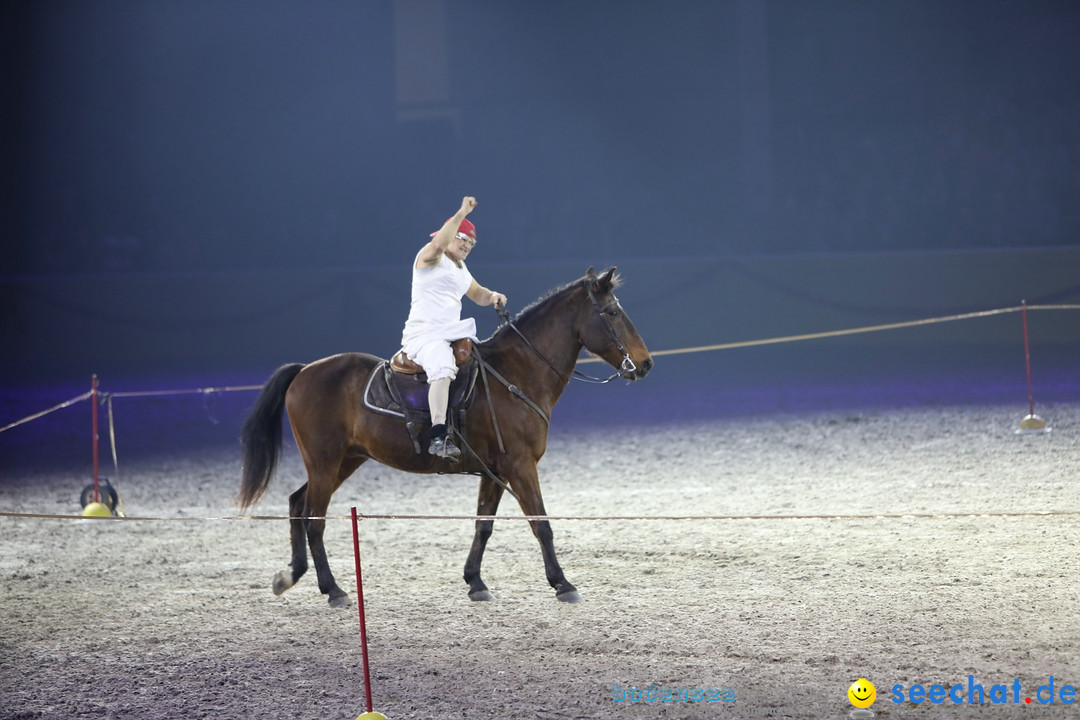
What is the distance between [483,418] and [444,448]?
278 millimetres

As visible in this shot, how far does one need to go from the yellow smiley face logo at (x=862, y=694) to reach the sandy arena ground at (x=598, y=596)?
7 cm

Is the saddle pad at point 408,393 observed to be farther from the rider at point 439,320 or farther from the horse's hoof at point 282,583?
the horse's hoof at point 282,583

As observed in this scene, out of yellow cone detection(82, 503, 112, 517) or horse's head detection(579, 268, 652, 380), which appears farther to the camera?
yellow cone detection(82, 503, 112, 517)

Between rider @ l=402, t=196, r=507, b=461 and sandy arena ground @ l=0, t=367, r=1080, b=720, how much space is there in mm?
996

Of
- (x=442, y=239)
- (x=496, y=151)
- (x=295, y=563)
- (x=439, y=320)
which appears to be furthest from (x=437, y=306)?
(x=496, y=151)

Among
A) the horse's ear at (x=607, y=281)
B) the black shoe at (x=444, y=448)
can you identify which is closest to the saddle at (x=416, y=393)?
the black shoe at (x=444, y=448)

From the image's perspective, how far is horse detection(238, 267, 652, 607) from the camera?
547 cm

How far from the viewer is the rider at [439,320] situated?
17.6 feet

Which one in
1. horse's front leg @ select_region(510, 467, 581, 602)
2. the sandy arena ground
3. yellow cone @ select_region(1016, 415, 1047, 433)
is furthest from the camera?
yellow cone @ select_region(1016, 415, 1047, 433)

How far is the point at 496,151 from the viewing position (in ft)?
61.6

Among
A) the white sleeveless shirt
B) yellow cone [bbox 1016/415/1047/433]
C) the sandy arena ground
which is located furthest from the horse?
yellow cone [bbox 1016/415/1047/433]

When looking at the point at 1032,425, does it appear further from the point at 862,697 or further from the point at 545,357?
the point at 862,697

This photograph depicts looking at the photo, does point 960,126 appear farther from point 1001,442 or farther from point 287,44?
point 287,44

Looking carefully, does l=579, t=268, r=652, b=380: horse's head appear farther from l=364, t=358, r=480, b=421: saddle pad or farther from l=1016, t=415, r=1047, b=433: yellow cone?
l=1016, t=415, r=1047, b=433: yellow cone
